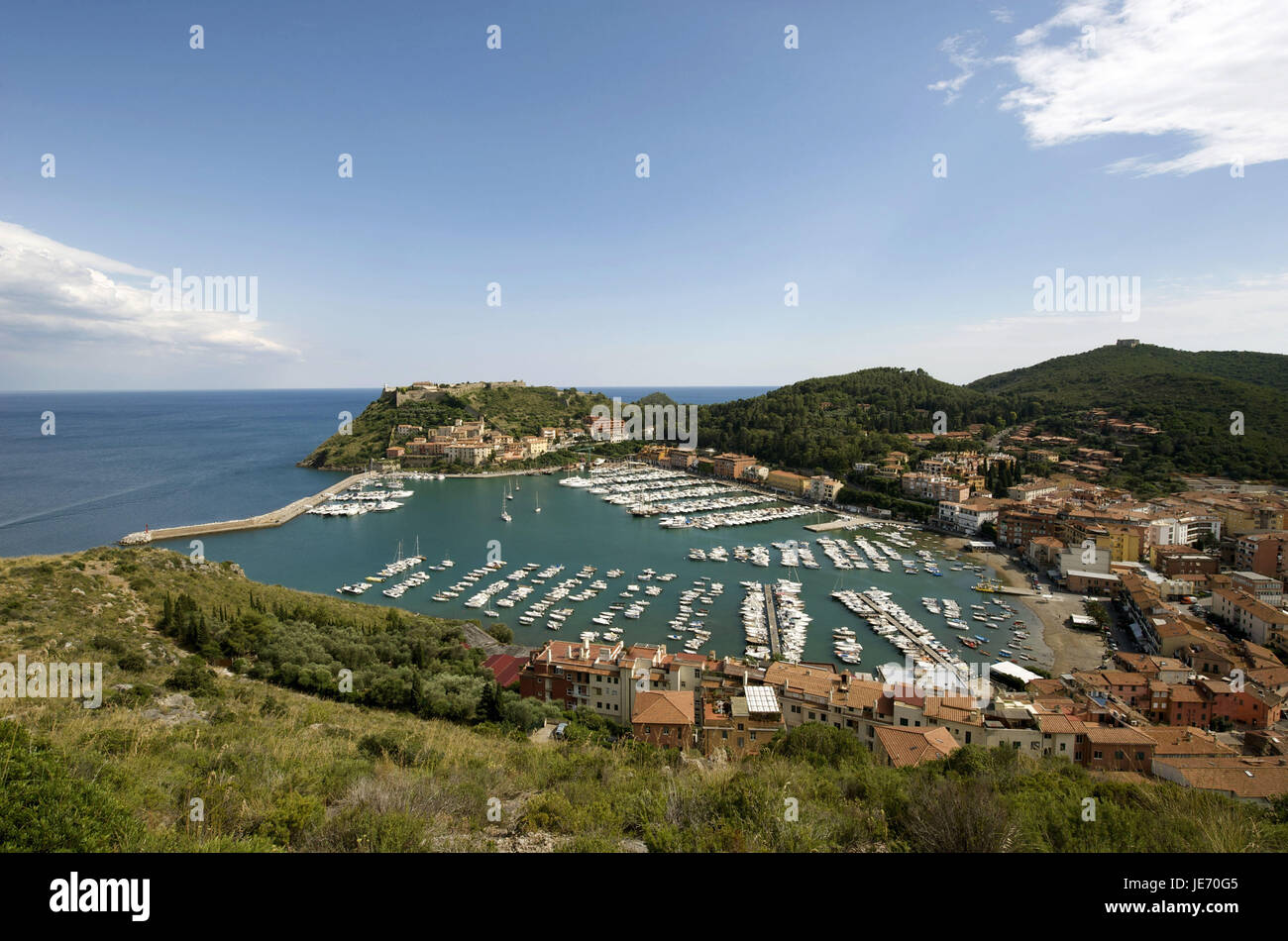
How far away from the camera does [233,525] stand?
23969 millimetres

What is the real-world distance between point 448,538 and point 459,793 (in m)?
21.1

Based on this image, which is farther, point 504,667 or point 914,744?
point 504,667

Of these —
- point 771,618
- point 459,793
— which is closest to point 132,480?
point 771,618

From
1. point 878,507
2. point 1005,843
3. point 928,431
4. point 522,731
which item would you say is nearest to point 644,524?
point 878,507

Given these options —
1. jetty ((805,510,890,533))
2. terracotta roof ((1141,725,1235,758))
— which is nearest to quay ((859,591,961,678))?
terracotta roof ((1141,725,1235,758))

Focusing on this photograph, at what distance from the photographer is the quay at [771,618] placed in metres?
13.6

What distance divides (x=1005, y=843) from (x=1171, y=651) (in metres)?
14.8

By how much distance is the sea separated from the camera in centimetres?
1573

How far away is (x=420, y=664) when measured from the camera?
389 inches

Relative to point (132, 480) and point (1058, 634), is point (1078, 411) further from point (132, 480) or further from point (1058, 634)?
point (132, 480)

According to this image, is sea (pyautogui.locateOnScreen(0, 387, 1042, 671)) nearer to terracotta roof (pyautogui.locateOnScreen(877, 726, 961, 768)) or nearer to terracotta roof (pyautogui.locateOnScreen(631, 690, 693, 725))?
terracotta roof (pyautogui.locateOnScreen(631, 690, 693, 725))

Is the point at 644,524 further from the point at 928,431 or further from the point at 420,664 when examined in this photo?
the point at 928,431

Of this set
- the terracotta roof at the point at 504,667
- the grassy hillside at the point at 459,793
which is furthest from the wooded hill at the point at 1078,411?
the grassy hillside at the point at 459,793

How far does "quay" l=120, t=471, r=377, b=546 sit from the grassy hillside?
18.4 m
